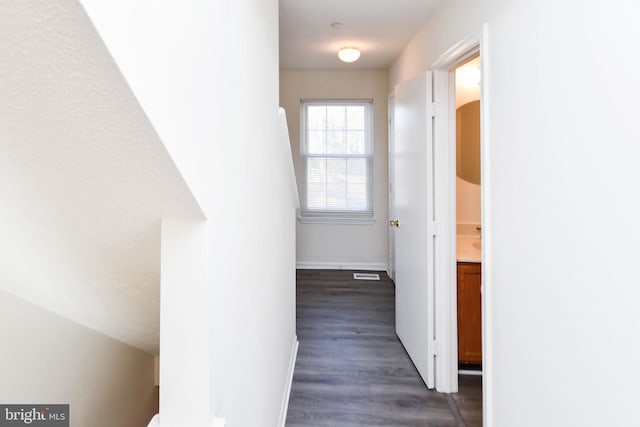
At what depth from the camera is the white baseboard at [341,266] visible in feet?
17.5

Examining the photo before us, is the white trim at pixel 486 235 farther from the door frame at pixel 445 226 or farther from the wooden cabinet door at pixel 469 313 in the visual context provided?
the wooden cabinet door at pixel 469 313

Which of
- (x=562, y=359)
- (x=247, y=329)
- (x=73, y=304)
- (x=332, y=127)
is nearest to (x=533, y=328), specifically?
(x=562, y=359)

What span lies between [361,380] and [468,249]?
1.21 meters

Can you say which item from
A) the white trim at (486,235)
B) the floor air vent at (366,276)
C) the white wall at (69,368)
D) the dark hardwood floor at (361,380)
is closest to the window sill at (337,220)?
the floor air vent at (366,276)

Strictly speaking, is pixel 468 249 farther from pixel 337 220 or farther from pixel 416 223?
pixel 337 220

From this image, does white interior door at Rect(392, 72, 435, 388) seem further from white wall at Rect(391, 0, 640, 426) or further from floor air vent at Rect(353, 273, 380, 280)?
floor air vent at Rect(353, 273, 380, 280)

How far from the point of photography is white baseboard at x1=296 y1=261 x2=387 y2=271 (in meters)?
5.34

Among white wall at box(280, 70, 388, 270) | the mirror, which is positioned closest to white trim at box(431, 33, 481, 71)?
the mirror

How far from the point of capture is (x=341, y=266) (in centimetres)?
539

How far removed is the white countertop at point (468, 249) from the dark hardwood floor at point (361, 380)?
0.84m

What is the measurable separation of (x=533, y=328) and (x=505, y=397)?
0.43 m

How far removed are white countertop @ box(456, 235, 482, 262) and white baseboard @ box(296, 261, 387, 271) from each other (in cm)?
215

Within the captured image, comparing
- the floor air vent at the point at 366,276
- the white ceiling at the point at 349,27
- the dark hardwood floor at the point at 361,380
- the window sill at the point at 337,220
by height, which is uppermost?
the white ceiling at the point at 349,27

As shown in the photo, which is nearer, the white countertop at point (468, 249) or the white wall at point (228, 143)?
the white wall at point (228, 143)
